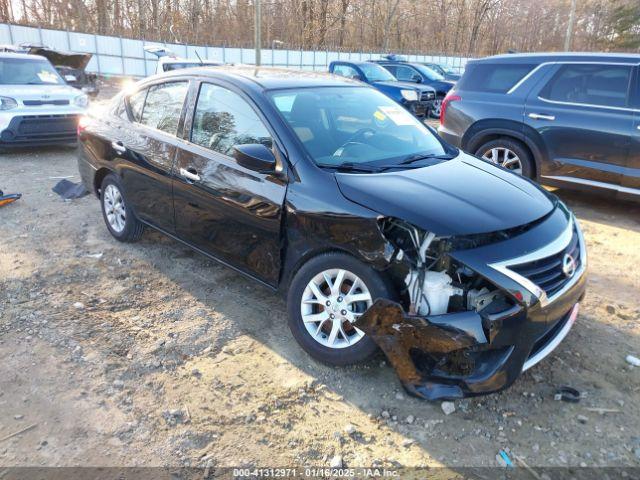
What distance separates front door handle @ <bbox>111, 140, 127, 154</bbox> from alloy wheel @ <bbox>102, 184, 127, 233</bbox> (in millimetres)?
394

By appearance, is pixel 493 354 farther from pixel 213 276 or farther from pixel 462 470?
pixel 213 276

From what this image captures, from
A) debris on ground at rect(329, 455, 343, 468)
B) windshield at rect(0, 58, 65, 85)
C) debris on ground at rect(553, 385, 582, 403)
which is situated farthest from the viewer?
windshield at rect(0, 58, 65, 85)

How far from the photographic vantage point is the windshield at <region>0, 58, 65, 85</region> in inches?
353

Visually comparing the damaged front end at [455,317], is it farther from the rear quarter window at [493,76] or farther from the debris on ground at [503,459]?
the rear quarter window at [493,76]

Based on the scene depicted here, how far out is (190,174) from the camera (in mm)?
3832

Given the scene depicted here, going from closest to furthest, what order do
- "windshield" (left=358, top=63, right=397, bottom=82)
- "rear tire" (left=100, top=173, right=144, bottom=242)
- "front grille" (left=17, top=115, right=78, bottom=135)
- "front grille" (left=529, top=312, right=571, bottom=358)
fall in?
"front grille" (left=529, top=312, right=571, bottom=358) < "rear tire" (left=100, top=173, right=144, bottom=242) < "front grille" (left=17, top=115, right=78, bottom=135) < "windshield" (left=358, top=63, right=397, bottom=82)

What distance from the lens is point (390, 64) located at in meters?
17.1

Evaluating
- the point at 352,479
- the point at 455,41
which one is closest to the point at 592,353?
the point at 352,479

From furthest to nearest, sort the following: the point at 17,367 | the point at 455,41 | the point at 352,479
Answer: the point at 455,41 < the point at 17,367 < the point at 352,479

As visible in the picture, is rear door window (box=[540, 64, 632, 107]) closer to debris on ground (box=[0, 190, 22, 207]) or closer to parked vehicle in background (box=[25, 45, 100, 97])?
debris on ground (box=[0, 190, 22, 207])

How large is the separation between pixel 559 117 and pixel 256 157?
4495 mm

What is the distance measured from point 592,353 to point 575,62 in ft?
14.1

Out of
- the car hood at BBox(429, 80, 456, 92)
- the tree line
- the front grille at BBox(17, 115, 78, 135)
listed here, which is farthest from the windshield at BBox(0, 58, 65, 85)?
the tree line

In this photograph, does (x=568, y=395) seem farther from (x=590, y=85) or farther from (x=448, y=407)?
(x=590, y=85)
